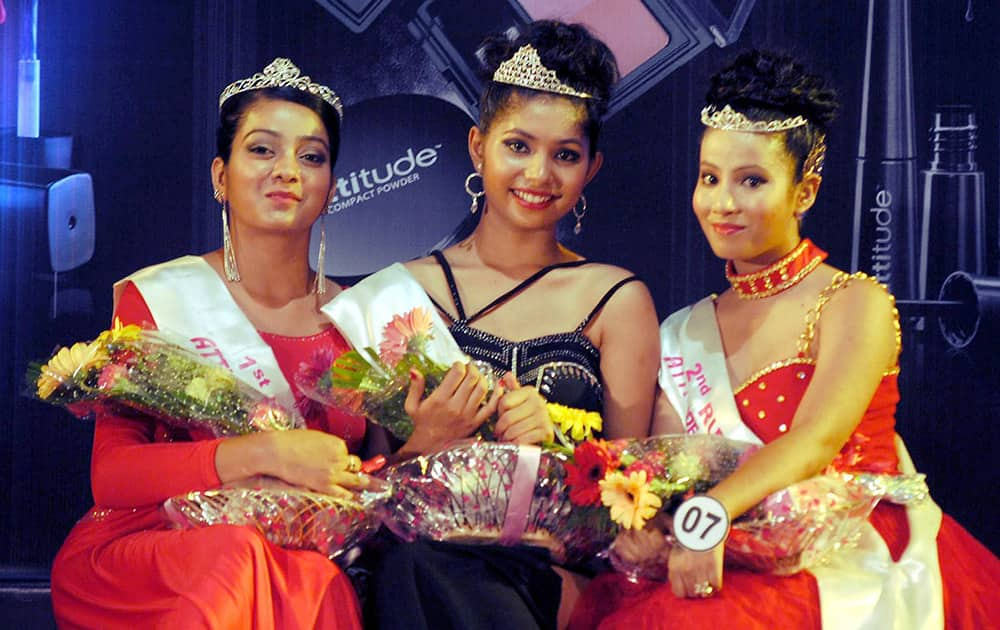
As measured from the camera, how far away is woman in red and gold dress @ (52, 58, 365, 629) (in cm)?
237

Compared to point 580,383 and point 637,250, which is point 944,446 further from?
point 580,383

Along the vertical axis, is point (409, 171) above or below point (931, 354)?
above

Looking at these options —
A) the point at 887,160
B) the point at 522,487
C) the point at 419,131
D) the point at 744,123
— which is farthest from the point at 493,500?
the point at 887,160

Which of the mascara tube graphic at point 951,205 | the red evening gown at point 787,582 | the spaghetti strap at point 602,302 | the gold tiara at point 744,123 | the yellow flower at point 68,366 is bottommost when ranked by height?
the red evening gown at point 787,582

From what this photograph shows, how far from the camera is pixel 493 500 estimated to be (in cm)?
243

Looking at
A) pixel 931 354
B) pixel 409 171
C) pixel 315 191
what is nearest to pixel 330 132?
pixel 315 191

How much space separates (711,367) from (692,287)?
0.76 meters

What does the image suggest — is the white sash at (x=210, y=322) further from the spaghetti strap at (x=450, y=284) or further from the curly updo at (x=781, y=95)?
the curly updo at (x=781, y=95)

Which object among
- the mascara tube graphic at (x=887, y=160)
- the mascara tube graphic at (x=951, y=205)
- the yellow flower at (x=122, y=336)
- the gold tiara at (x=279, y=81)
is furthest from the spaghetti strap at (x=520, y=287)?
the mascara tube graphic at (x=951, y=205)

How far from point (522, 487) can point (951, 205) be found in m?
1.61

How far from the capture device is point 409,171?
11.7 ft

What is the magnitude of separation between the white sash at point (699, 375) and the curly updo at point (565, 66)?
0.40 m

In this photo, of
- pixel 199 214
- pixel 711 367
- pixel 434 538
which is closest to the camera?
pixel 434 538

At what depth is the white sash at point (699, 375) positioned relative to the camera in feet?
9.04
